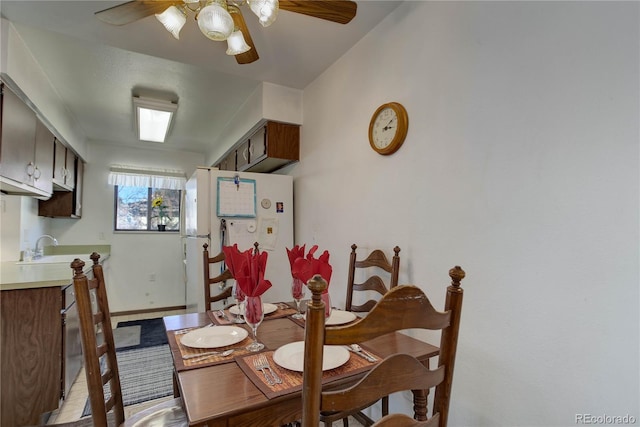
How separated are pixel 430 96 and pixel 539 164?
0.66 meters

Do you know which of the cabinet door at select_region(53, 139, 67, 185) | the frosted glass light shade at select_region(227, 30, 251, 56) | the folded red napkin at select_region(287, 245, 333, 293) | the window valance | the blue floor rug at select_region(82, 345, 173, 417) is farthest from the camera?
the window valance

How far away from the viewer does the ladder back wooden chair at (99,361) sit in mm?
972

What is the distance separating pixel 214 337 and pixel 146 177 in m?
3.94

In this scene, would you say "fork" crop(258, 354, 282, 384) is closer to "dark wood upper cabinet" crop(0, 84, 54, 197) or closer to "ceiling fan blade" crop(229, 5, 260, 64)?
Result: "ceiling fan blade" crop(229, 5, 260, 64)

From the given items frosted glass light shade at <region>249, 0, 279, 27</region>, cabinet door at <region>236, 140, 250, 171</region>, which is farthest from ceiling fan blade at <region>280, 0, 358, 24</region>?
cabinet door at <region>236, 140, 250, 171</region>

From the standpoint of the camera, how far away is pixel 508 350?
1179 millimetres

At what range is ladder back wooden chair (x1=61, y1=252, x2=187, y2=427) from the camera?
3.19ft

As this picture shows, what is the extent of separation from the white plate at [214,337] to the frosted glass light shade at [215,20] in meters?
1.29

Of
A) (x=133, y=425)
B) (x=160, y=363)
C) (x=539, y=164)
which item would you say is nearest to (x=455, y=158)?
(x=539, y=164)

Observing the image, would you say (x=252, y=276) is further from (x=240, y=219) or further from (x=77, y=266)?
(x=240, y=219)

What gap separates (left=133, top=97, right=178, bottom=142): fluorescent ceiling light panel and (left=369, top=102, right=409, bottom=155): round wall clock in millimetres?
2117

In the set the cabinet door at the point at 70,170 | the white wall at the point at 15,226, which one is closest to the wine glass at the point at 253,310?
the white wall at the point at 15,226

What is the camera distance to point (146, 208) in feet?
15.0

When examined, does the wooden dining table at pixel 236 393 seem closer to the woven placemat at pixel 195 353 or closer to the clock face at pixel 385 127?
the woven placemat at pixel 195 353
